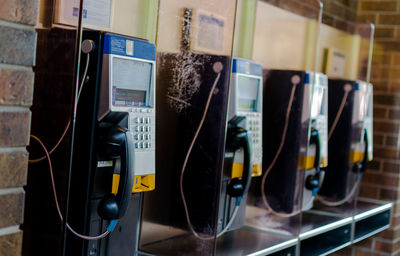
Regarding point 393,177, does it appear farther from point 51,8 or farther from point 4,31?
point 4,31

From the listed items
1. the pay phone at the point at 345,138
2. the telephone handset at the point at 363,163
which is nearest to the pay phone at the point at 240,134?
the pay phone at the point at 345,138

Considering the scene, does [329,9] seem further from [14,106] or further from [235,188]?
[14,106]

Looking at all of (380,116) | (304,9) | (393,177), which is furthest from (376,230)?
(304,9)

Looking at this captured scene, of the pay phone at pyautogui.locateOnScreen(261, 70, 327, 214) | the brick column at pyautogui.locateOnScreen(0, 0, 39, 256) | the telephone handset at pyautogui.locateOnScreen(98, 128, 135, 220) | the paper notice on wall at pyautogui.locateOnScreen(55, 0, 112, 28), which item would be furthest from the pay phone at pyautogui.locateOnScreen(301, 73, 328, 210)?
the brick column at pyautogui.locateOnScreen(0, 0, 39, 256)

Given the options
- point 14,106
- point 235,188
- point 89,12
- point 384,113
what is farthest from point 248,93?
point 384,113

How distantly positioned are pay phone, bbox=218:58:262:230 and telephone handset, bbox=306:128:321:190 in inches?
19.0

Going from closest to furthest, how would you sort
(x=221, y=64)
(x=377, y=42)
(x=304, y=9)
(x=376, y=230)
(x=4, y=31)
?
(x=4, y=31), (x=221, y=64), (x=304, y=9), (x=376, y=230), (x=377, y=42)

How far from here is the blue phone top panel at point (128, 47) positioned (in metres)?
1.61

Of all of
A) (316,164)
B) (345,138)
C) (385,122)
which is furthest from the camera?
(385,122)

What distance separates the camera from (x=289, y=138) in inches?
109

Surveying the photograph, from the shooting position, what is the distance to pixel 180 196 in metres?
2.13

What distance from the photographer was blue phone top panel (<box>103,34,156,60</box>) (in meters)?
1.61

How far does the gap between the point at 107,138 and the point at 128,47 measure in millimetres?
263

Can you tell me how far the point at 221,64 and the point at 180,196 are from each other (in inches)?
19.4
